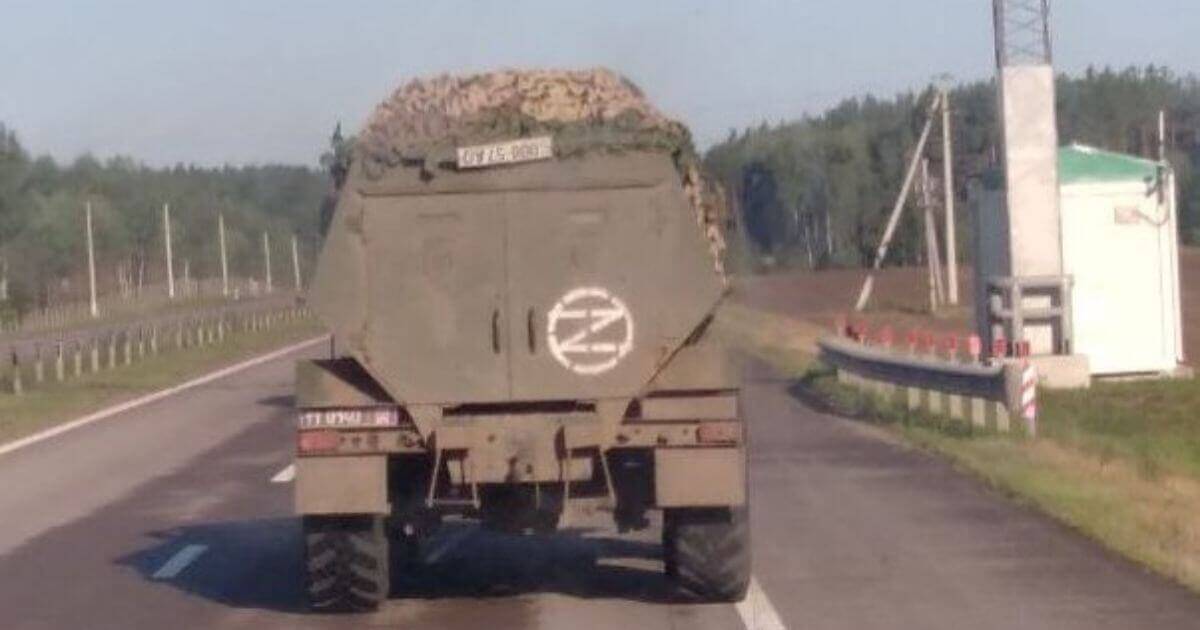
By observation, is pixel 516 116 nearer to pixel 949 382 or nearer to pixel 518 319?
pixel 518 319

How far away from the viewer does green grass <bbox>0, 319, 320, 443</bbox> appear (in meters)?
37.8

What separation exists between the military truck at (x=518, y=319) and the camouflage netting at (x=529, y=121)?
29 mm

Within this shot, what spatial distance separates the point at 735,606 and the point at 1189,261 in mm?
81975


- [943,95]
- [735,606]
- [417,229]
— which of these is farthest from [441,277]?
[943,95]

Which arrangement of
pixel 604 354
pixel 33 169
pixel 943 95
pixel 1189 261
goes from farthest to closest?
pixel 33 169, pixel 1189 261, pixel 943 95, pixel 604 354

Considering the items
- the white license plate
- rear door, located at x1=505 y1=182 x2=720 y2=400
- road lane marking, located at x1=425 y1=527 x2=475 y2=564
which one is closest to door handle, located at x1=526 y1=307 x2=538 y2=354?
rear door, located at x1=505 y1=182 x2=720 y2=400

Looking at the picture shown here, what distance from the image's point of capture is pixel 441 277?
14352 millimetres

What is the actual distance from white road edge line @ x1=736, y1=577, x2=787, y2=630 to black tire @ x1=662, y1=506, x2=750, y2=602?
0.45 ft

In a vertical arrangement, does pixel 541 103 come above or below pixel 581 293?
above

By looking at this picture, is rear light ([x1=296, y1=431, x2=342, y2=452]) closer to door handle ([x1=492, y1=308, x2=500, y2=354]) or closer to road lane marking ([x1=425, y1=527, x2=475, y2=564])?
door handle ([x1=492, y1=308, x2=500, y2=354])

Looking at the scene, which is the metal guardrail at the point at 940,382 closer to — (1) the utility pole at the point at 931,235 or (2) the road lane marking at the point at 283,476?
(2) the road lane marking at the point at 283,476

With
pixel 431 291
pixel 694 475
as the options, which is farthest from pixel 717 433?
pixel 431 291

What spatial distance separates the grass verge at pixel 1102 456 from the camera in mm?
18188

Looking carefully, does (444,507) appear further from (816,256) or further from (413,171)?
(816,256)
